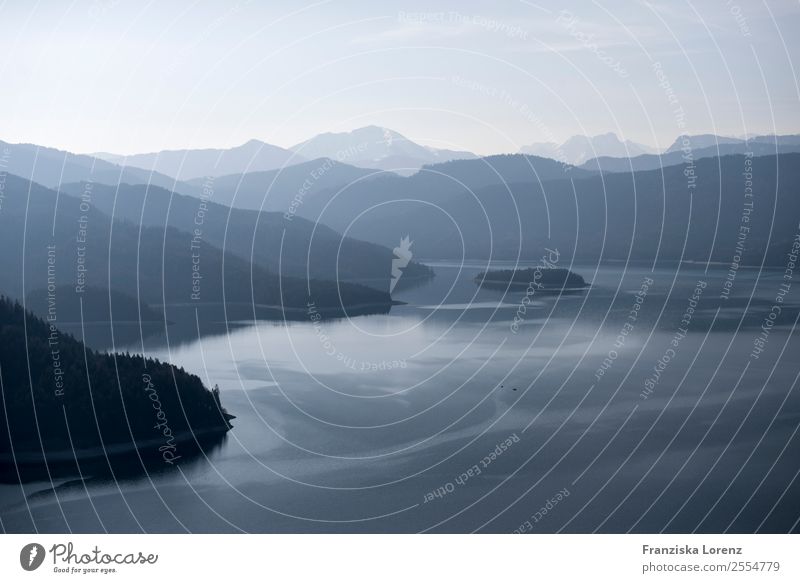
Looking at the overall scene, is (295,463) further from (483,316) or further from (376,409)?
(483,316)

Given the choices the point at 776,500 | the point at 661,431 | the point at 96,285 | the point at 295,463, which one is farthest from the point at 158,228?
the point at 776,500

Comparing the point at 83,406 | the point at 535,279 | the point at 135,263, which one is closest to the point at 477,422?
the point at 83,406

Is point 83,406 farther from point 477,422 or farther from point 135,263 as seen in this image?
point 135,263

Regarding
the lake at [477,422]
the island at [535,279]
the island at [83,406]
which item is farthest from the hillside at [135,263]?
the island at [83,406]

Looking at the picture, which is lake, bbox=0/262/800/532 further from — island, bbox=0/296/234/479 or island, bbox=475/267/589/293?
island, bbox=0/296/234/479

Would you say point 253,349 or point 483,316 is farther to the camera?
point 483,316

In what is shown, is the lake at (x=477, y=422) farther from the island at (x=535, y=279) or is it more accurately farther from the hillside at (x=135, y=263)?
the hillside at (x=135, y=263)

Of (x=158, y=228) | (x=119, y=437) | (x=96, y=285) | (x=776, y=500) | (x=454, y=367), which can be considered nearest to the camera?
(x=776, y=500)
